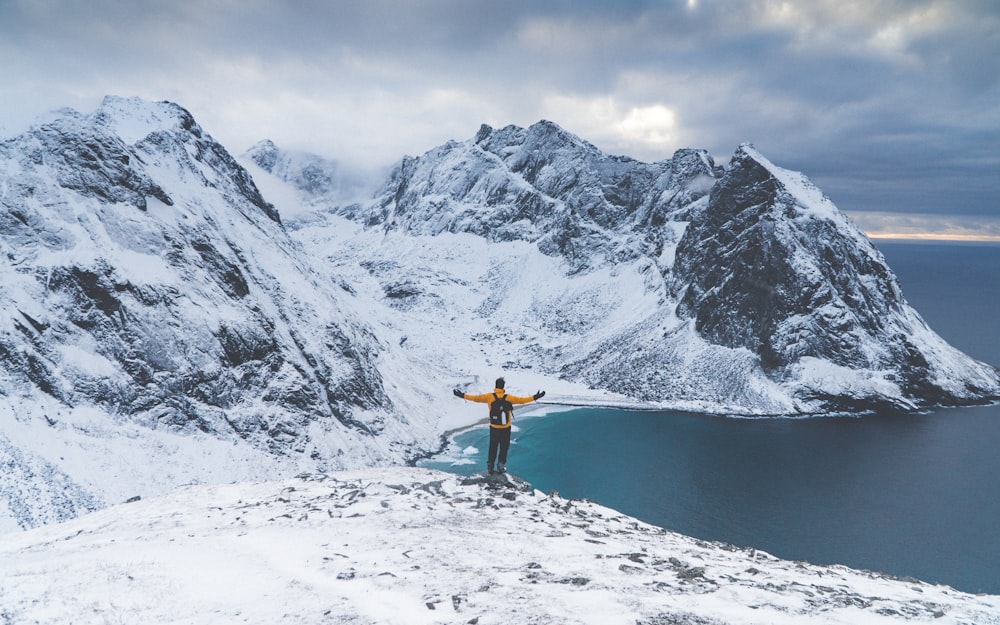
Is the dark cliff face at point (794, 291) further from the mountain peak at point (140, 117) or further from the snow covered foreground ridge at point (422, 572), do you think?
the mountain peak at point (140, 117)

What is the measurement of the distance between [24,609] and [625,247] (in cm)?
16805

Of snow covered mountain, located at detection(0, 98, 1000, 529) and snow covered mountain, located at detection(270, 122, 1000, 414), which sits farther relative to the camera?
snow covered mountain, located at detection(270, 122, 1000, 414)

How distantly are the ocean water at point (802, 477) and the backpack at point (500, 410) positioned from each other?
43.4 m

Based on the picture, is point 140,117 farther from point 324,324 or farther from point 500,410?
point 500,410

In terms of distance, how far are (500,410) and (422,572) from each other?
7.29 metres

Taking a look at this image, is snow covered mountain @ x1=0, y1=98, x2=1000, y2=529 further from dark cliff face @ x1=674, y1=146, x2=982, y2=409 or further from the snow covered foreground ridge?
the snow covered foreground ridge

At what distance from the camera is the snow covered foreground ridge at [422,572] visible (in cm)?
1117

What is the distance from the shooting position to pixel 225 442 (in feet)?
196

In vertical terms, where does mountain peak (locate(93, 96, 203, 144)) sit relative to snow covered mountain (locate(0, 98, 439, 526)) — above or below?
above

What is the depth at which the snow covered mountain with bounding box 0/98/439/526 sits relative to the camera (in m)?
50.0

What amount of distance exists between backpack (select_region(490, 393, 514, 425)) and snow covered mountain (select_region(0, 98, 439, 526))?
4195 cm

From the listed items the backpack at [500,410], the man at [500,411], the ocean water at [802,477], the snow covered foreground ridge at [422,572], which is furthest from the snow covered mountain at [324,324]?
the backpack at [500,410]

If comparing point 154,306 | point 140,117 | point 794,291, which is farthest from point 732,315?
point 140,117

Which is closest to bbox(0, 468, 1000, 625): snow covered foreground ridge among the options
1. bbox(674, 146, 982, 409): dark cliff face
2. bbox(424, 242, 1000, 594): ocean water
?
bbox(424, 242, 1000, 594): ocean water
